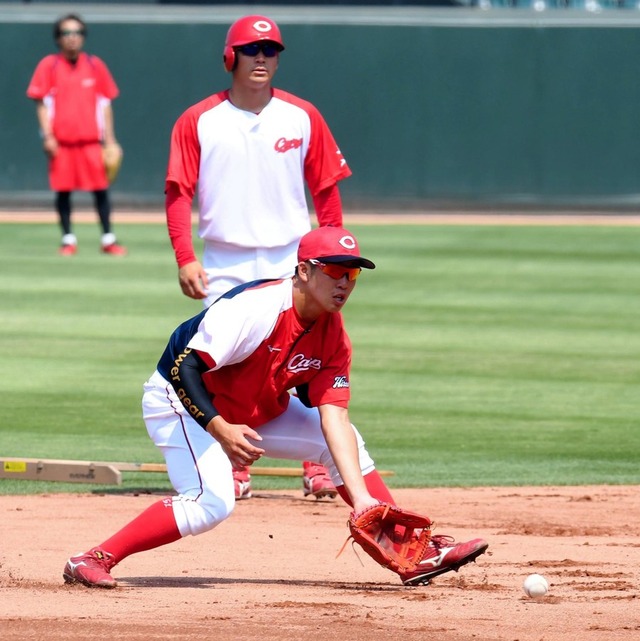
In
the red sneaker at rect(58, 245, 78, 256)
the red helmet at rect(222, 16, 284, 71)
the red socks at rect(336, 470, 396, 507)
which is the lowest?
the red sneaker at rect(58, 245, 78, 256)

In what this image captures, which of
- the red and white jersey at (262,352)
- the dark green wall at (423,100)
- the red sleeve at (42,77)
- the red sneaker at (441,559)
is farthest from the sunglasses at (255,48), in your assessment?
the dark green wall at (423,100)

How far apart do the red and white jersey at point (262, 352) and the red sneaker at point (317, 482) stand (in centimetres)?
170

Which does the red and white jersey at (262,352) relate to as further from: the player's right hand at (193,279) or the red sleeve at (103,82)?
the red sleeve at (103,82)

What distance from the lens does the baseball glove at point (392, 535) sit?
5.02 meters

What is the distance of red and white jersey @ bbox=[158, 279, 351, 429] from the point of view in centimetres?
496

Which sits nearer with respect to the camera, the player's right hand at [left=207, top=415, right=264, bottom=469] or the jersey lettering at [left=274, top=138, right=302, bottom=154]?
the player's right hand at [left=207, top=415, right=264, bottom=469]

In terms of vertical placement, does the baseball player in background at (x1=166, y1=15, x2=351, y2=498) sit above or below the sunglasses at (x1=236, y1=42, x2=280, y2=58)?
below

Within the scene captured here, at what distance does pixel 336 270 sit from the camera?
4945 millimetres

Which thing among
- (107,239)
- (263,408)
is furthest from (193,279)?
(107,239)

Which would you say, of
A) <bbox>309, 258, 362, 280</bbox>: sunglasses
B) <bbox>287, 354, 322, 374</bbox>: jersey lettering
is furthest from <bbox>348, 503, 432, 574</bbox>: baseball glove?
<bbox>309, 258, 362, 280</bbox>: sunglasses

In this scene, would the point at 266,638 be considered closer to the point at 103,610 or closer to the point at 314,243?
the point at 103,610

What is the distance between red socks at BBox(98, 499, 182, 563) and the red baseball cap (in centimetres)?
102

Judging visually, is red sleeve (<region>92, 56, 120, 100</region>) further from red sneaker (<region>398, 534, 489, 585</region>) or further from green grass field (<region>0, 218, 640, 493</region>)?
red sneaker (<region>398, 534, 489, 585</region>)

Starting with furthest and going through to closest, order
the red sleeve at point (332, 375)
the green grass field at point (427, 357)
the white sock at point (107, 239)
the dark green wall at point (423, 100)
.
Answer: the dark green wall at point (423, 100) < the white sock at point (107, 239) < the green grass field at point (427, 357) < the red sleeve at point (332, 375)
